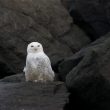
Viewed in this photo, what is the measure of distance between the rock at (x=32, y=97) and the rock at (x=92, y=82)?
297 mm

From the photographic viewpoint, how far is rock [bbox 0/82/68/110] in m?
8.41

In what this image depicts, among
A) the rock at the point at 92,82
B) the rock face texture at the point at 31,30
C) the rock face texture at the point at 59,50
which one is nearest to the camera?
the rock face texture at the point at 59,50

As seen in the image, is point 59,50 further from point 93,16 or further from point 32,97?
point 32,97

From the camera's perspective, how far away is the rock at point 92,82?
9.13 meters

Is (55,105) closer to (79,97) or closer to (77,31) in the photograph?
(79,97)

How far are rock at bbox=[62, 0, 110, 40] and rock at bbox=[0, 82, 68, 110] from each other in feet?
17.1

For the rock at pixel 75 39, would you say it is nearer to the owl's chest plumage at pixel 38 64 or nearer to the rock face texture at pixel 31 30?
the rock face texture at pixel 31 30

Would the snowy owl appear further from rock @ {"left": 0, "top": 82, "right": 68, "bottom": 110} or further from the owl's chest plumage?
rock @ {"left": 0, "top": 82, "right": 68, "bottom": 110}

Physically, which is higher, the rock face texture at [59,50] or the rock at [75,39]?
the rock face texture at [59,50]

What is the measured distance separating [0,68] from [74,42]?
2536 mm

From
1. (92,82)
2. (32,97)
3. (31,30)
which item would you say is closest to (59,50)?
(31,30)

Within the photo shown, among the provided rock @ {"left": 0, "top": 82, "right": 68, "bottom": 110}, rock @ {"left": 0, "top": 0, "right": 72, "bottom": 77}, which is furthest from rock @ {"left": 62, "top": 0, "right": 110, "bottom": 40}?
rock @ {"left": 0, "top": 82, "right": 68, "bottom": 110}

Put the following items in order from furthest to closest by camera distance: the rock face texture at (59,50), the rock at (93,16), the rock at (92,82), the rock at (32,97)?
the rock at (93,16) → the rock at (92,82) → the rock face texture at (59,50) → the rock at (32,97)

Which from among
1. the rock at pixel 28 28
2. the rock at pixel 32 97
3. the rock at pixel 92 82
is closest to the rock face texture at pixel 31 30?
the rock at pixel 28 28
